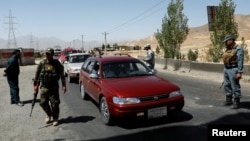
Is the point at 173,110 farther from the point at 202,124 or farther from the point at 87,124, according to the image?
the point at 87,124

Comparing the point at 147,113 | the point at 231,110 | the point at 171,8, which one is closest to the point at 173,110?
the point at 147,113

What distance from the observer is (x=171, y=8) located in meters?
28.5

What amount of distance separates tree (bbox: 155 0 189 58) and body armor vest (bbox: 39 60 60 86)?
66.9 feet

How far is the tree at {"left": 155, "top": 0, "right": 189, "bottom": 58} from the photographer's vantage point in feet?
90.5

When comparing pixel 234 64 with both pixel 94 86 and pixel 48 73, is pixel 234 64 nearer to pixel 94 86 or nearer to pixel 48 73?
pixel 94 86

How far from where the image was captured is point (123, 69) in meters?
8.84

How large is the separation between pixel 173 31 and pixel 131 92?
21320 millimetres

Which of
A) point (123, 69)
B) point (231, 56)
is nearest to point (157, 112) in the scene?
point (123, 69)

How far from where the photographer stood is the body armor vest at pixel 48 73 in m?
7.90

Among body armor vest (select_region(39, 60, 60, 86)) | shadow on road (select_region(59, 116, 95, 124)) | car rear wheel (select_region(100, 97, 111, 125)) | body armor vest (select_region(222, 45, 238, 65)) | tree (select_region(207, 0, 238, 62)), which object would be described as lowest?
shadow on road (select_region(59, 116, 95, 124))

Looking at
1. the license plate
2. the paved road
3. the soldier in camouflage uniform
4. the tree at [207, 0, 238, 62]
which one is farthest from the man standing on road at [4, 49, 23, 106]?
the tree at [207, 0, 238, 62]

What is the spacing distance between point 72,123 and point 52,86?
1036 mm

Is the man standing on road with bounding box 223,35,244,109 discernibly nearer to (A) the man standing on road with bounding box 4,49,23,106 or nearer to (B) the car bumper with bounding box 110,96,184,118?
(B) the car bumper with bounding box 110,96,184,118

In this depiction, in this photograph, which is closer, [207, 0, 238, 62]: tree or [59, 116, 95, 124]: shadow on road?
[59, 116, 95, 124]: shadow on road
